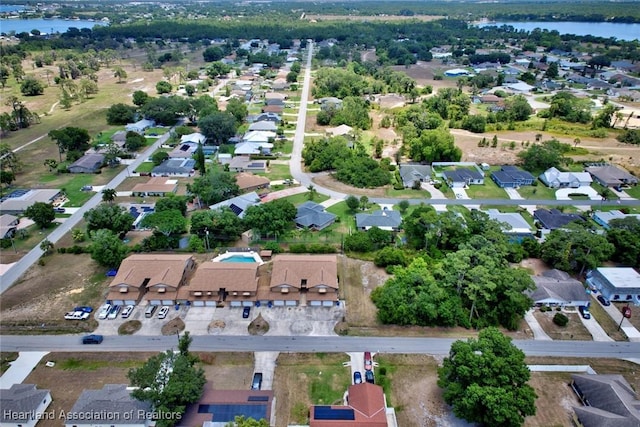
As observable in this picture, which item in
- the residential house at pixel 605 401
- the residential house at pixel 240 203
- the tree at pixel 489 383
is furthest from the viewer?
the residential house at pixel 240 203

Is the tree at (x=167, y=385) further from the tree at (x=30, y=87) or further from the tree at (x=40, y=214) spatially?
the tree at (x=30, y=87)

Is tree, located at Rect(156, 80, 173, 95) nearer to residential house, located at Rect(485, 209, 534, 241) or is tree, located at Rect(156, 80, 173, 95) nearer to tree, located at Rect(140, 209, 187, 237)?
tree, located at Rect(140, 209, 187, 237)

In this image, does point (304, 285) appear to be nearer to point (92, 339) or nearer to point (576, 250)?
point (92, 339)

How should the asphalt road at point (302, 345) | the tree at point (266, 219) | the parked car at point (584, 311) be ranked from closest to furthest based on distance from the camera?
the asphalt road at point (302, 345) < the parked car at point (584, 311) < the tree at point (266, 219)

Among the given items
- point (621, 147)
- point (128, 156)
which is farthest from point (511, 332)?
point (128, 156)

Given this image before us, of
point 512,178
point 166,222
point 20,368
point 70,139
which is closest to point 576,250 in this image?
point 512,178

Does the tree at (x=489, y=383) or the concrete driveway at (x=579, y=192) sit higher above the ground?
the tree at (x=489, y=383)

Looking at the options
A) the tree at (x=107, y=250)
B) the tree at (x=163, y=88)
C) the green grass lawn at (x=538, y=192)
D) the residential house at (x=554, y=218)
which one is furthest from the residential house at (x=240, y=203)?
the tree at (x=163, y=88)
